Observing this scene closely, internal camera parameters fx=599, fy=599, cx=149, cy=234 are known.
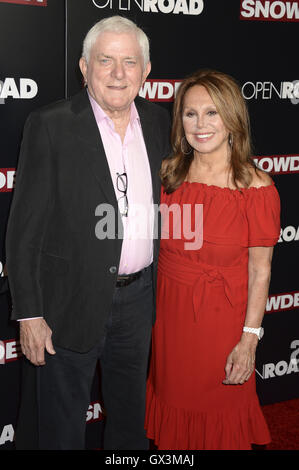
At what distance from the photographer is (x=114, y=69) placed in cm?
235

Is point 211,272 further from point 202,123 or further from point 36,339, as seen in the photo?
point 36,339

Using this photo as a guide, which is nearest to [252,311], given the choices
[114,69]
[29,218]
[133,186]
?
[133,186]

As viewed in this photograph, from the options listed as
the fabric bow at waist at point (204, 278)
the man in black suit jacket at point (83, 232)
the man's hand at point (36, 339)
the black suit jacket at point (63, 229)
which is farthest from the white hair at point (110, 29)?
the man's hand at point (36, 339)

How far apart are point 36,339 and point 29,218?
494 millimetres

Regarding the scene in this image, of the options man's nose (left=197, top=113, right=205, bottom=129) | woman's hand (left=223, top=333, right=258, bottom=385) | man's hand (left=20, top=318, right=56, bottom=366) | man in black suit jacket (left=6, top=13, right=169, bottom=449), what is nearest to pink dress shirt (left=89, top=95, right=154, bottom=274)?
man in black suit jacket (left=6, top=13, right=169, bottom=449)

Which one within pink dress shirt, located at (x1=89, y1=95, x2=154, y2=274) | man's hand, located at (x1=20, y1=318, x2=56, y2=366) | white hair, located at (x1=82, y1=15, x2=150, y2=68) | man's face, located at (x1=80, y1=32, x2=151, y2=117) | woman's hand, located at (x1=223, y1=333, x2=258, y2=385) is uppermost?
white hair, located at (x1=82, y1=15, x2=150, y2=68)

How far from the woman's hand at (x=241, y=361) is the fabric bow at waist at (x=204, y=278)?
184 mm

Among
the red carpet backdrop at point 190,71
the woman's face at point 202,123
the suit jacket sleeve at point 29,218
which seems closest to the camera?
the suit jacket sleeve at point 29,218

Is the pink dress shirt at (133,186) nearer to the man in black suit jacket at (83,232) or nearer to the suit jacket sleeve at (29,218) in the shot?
the man in black suit jacket at (83,232)

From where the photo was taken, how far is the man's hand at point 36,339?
238 cm

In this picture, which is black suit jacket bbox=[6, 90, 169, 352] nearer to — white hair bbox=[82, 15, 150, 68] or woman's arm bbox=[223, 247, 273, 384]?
white hair bbox=[82, 15, 150, 68]

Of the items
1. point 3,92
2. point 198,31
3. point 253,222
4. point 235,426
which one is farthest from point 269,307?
point 3,92

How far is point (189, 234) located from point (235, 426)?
0.92 metres

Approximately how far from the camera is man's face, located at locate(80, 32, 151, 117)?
235cm
